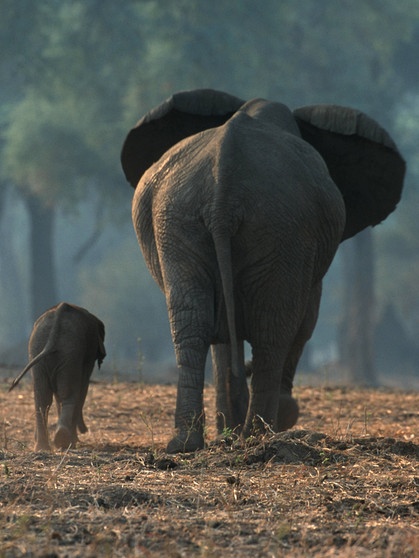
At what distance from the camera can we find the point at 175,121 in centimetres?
853

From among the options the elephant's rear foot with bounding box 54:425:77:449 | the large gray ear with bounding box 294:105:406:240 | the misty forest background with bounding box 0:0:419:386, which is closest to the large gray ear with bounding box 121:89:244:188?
the large gray ear with bounding box 294:105:406:240

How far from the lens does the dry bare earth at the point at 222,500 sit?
4.25 meters

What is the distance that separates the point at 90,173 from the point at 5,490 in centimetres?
2715

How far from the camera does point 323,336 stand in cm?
5950

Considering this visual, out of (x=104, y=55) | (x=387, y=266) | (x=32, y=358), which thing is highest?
(x=104, y=55)

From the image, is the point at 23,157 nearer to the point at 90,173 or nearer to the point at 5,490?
the point at 90,173

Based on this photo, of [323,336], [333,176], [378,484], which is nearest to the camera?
[378,484]

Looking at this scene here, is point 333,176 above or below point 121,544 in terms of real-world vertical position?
above

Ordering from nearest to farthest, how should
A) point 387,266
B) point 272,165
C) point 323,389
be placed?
point 272,165 < point 323,389 < point 387,266

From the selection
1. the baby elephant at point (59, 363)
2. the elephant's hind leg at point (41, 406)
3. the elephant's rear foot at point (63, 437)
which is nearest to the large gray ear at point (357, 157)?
the baby elephant at point (59, 363)

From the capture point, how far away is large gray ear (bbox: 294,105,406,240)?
27.2 ft

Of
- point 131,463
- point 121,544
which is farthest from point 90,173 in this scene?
point 121,544

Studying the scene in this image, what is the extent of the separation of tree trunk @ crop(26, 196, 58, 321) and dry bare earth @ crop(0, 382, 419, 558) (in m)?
26.4

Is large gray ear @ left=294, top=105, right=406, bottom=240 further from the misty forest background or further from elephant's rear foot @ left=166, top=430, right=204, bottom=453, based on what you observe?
A: the misty forest background
